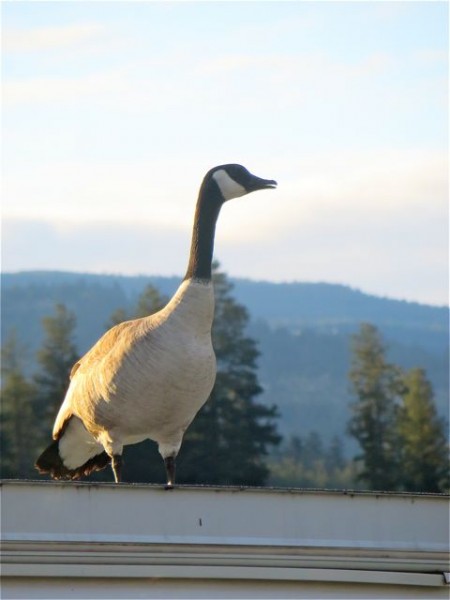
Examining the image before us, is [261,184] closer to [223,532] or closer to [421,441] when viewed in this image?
[223,532]

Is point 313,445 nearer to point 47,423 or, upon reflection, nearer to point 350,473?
point 350,473

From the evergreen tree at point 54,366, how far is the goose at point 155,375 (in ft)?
188

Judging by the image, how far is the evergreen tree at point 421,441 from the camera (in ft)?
257

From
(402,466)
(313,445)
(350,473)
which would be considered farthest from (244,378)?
(313,445)

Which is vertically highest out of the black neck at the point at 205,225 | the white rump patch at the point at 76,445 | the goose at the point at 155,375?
the black neck at the point at 205,225

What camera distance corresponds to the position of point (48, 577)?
46.6 feet

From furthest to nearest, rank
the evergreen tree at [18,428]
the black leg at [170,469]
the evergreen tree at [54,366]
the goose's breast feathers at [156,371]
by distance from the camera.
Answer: the evergreen tree at [54,366], the evergreen tree at [18,428], the black leg at [170,469], the goose's breast feathers at [156,371]

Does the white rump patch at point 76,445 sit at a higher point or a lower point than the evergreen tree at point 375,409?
lower

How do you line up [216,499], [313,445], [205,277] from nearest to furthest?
[216,499] → [205,277] → [313,445]

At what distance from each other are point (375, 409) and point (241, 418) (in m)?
12.4

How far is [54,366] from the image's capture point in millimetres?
A: 82438

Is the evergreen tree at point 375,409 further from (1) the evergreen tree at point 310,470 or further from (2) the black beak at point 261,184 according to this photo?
(2) the black beak at point 261,184

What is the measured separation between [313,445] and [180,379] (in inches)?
6238

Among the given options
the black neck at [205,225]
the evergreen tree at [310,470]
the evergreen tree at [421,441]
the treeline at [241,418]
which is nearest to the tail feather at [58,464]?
the black neck at [205,225]
